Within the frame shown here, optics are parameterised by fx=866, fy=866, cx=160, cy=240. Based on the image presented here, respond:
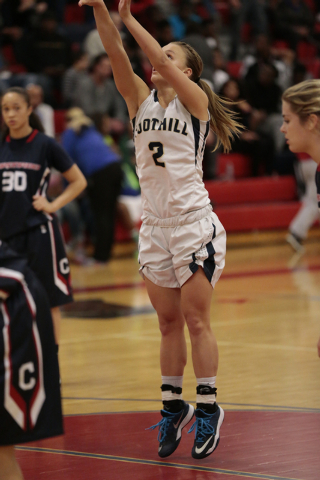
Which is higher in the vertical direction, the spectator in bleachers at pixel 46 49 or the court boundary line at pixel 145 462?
the spectator in bleachers at pixel 46 49

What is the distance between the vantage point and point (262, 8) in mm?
17734

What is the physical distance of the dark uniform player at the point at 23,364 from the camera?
273 centimetres

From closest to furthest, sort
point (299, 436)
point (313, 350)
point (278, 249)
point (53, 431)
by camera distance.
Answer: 1. point (53, 431)
2. point (299, 436)
3. point (313, 350)
4. point (278, 249)

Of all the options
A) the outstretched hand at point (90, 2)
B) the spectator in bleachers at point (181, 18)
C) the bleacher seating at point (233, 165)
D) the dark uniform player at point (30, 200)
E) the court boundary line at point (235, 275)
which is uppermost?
the spectator in bleachers at point (181, 18)

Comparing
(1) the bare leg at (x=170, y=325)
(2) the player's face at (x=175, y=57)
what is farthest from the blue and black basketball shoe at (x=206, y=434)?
(2) the player's face at (x=175, y=57)

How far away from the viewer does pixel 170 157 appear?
12.5 feet

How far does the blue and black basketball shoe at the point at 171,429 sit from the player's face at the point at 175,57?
151cm

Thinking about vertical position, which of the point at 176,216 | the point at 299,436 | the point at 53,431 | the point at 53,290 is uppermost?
the point at 176,216

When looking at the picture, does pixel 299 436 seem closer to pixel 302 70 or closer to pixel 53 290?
pixel 53 290

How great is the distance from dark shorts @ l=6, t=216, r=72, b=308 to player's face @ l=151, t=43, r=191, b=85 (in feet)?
4.66

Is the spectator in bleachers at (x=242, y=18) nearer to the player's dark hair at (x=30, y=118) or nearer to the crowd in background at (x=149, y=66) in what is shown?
the crowd in background at (x=149, y=66)

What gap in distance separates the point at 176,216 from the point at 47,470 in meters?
1.24

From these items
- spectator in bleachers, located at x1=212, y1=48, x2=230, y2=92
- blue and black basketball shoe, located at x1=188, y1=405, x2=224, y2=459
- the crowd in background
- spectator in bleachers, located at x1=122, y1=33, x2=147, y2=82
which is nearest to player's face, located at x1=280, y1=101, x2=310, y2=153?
blue and black basketball shoe, located at x1=188, y1=405, x2=224, y2=459

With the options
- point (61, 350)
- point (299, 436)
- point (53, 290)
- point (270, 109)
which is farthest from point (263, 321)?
point (270, 109)
